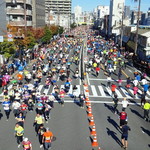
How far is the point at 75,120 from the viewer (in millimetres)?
15633

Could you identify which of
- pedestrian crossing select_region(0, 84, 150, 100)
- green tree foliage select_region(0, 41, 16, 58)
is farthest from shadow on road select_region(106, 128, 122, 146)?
green tree foliage select_region(0, 41, 16, 58)

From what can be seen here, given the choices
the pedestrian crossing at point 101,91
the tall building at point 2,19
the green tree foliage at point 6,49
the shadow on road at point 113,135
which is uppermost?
the tall building at point 2,19

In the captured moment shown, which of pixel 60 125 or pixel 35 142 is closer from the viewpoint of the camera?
pixel 35 142

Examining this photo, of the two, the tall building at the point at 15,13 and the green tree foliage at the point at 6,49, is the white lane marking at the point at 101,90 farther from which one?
the tall building at the point at 15,13

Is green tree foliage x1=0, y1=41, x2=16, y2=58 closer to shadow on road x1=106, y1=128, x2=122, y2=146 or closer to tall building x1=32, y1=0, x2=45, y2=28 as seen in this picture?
shadow on road x1=106, y1=128, x2=122, y2=146

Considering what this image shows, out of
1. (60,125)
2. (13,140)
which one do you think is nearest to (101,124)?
(60,125)

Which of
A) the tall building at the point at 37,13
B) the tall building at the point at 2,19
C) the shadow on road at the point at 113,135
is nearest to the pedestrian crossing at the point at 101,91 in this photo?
the shadow on road at the point at 113,135

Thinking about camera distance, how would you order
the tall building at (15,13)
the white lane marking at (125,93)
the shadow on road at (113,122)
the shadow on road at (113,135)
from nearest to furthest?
the shadow on road at (113,135), the shadow on road at (113,122), the white lane marking at (125,93), the tall building at (15,13)

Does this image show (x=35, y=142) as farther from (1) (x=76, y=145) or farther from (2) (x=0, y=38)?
(2) (x=0, y=38)

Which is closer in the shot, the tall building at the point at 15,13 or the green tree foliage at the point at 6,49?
the green tree foliage at the point at 6,49

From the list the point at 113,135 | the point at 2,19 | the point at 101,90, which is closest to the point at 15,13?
the point at 2,19

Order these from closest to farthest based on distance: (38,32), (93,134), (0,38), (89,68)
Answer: (93,134)
(0,38)
(89,68)
(38,32)

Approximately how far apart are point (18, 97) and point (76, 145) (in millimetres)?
7077

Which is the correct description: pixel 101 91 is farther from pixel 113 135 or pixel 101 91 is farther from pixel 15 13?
pixel 15 13
